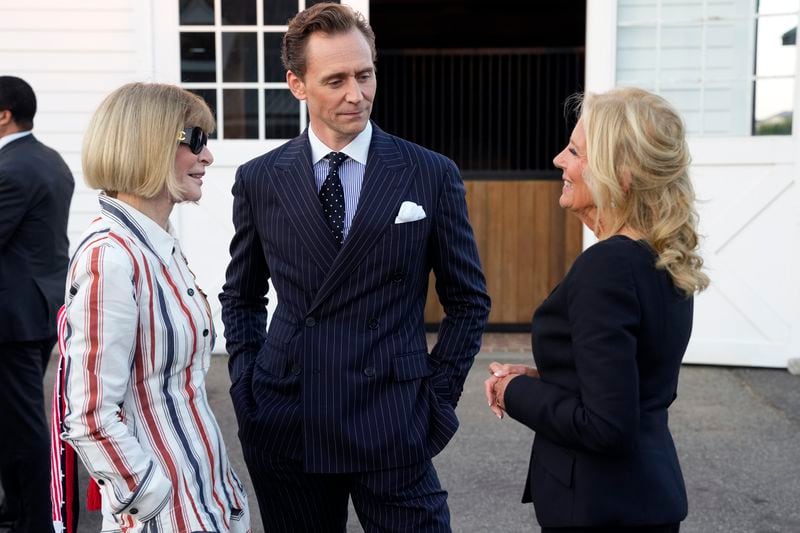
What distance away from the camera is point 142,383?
95.0 inches

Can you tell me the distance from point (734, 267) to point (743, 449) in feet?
6.11

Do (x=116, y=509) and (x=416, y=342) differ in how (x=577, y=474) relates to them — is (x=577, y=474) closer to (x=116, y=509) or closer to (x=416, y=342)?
(x=416, y=342)

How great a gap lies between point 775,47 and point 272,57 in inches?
137

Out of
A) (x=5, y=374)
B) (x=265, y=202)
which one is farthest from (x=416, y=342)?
(x=5, y=374)

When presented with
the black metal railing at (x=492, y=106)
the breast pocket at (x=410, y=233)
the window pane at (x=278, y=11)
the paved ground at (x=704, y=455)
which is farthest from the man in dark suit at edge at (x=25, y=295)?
the black metal railing at (x=492, y=106)

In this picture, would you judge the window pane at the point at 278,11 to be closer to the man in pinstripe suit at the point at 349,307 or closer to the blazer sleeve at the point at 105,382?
the man in pinstripe suit at the point at 349,307

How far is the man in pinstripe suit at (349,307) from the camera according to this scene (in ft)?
8.77

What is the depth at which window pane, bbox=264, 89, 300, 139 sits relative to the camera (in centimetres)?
739

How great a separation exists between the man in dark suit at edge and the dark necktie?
1.95 m

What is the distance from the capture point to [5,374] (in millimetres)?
4328


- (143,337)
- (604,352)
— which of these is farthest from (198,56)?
(604,352)

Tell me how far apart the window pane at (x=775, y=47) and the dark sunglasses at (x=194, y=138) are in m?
5.42

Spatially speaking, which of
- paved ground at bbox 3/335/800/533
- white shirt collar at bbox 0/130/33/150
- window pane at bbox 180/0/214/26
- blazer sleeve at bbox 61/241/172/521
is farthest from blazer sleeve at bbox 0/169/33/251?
window pane at bbox 180/0/214/26

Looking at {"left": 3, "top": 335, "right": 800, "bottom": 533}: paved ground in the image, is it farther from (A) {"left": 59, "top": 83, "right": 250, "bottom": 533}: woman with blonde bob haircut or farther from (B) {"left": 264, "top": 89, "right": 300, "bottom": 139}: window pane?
(A) {"left": 59, "top": 83, "right": 250, "bottom": 533}: woman with blonde bob haircut
